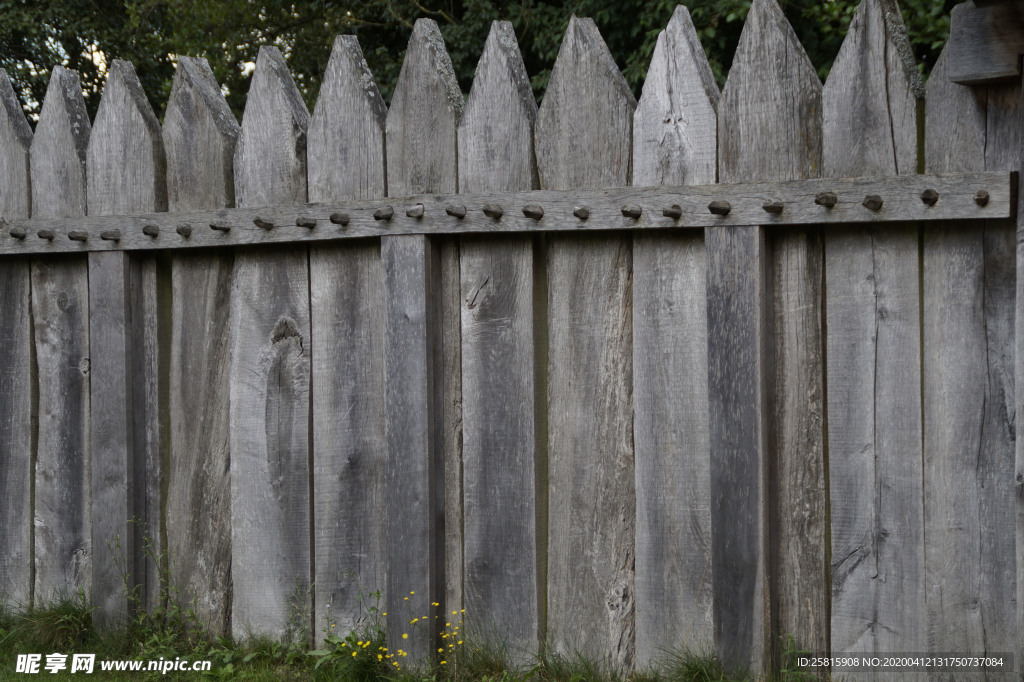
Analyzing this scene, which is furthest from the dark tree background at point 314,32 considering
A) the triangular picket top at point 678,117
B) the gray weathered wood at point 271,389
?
the gray weathered wood at point 271,389

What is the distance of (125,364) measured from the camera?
3357 mm

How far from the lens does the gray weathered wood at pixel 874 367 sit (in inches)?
97.3

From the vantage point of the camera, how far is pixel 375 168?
3049mm

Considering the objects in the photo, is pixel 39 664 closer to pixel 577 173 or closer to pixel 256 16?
pixel 577 173

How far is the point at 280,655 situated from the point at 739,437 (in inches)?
68.2

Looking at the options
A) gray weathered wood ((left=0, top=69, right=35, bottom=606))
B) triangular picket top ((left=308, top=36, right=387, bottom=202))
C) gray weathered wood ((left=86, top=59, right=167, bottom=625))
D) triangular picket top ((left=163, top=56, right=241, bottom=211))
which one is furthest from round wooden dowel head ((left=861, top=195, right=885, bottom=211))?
gray weathered wood ((left=0, top=69, right=35, bottom=606))

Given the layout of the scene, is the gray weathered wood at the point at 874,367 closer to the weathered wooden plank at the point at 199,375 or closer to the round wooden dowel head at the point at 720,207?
the round wooden dowel head at the point at 720,207

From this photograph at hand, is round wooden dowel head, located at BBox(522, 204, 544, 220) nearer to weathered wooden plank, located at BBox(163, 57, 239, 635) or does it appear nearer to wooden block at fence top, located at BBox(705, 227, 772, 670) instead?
wooden block at fence top, located at BBox(705, 227, 772, 670)

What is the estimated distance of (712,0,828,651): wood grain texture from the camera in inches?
101

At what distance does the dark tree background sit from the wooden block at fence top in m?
4.31

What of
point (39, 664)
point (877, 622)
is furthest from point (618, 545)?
point (39, 664)

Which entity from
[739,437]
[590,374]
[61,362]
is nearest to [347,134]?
[590,374]

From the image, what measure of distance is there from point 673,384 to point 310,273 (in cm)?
130

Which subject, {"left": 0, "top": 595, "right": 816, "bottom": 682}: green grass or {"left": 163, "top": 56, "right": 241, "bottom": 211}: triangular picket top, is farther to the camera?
{"left": 163, "top": 56, "right": 241, "bottom": 211}: triangular picket top
